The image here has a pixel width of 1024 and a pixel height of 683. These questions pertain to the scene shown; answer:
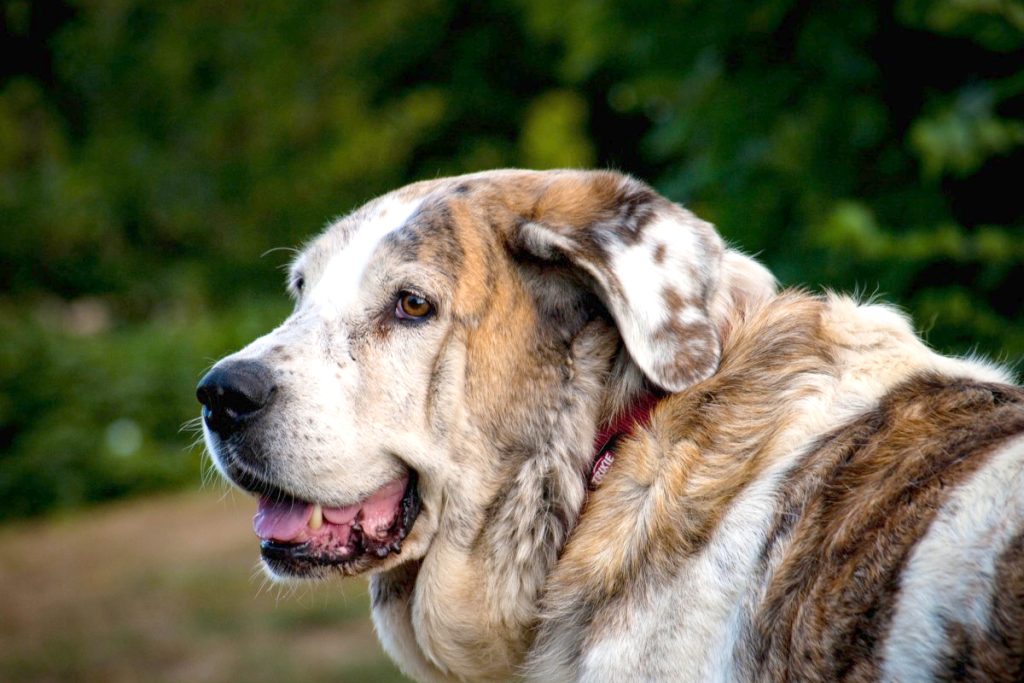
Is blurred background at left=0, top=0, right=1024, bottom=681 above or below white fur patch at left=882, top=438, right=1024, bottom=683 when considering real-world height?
below

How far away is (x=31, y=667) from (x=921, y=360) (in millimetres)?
5786

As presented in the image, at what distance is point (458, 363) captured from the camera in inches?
124

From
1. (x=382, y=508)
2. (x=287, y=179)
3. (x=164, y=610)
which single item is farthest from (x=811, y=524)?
(x=287, y=179)

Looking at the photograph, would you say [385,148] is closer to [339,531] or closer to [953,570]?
[339,531]

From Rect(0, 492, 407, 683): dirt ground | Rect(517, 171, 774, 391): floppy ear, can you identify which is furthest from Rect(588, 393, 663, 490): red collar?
Rect(0, 492, 407, 683): dirt ground

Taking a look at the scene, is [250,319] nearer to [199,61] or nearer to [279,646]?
[199,61]

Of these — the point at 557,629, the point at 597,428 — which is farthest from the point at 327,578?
the point at 597,428

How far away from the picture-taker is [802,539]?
2520 millimetres

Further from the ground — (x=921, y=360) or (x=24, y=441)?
(x=921, y=360)

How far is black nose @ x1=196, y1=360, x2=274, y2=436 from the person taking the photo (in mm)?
2973

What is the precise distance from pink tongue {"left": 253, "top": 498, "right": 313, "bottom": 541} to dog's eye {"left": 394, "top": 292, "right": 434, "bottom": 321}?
2.03 ft

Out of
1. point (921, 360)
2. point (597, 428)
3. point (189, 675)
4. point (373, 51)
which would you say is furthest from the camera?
point (373, 51)

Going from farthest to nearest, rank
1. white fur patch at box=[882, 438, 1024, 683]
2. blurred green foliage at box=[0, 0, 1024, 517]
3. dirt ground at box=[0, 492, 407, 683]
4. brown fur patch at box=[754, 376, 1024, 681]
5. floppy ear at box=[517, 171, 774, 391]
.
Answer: dirt ground at box=[0, 492, 407, 683] → blurred green foliage at box=[0, 0, 1024, 517] → floppy ear at box=[517, 171, 774, 391] → brown fur patch at box=[754, 376, 1024, 681] → white fur patch at box=[882, 438, 1024, 683]

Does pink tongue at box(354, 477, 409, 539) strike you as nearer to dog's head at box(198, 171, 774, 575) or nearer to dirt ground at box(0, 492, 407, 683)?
dog's head at box(198, 171, 774, 575)
